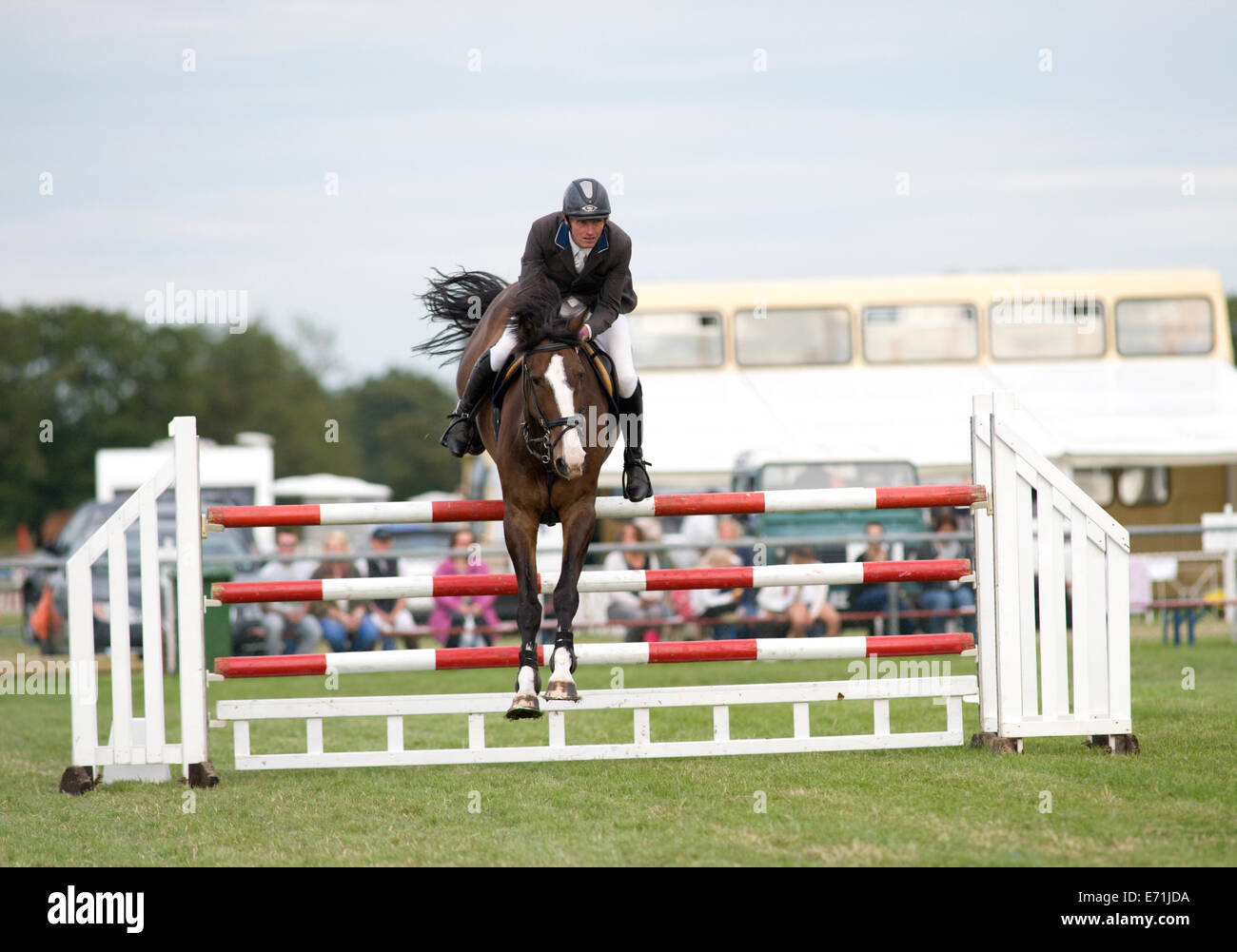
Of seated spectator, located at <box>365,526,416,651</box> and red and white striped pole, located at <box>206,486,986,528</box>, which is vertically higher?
red and white striped pole, located at <box>206,486,986,528</box>

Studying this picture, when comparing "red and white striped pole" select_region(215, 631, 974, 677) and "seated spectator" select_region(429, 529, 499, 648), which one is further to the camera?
"seated spectator" select_region(429, 529, 499, 648)

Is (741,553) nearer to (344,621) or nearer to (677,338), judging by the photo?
(344,621)

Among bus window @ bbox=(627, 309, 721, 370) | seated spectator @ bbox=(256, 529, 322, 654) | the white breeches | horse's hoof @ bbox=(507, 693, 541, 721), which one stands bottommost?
seated spectator @ bbox=(256, 529, 322, 654)

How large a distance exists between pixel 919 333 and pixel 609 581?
14.8 meters

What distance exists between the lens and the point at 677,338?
19.8 metres

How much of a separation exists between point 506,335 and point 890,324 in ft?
48.3

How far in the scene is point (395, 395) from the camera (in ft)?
299

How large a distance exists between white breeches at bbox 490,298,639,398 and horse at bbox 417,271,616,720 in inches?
2.6

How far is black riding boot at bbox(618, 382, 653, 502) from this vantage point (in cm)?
620

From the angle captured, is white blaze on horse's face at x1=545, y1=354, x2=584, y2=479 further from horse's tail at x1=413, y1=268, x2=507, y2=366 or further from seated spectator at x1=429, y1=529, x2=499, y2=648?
seated spectator at x1=429, y1=529, x2=499, y2=648

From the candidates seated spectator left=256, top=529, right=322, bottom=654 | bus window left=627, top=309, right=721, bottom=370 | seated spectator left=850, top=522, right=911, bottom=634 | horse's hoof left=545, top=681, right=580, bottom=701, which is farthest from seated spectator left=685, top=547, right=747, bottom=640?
horse's hoof left=545, top=681, right=580, bottom=701
